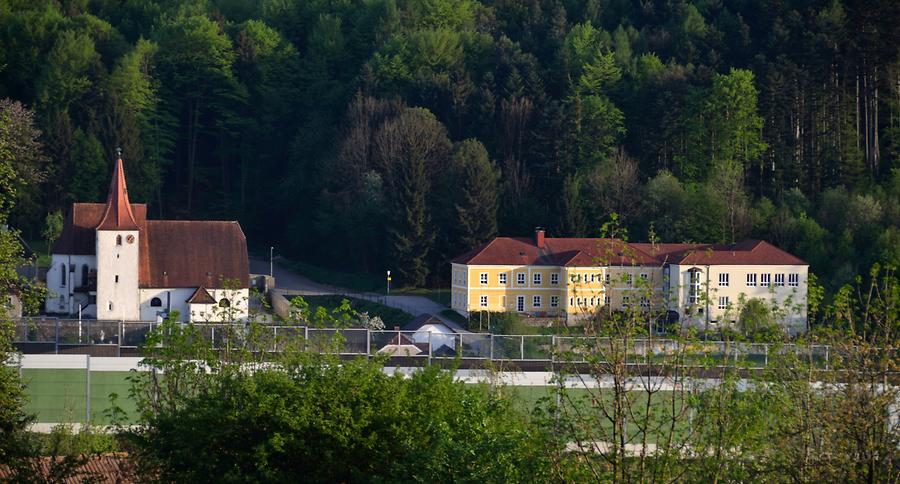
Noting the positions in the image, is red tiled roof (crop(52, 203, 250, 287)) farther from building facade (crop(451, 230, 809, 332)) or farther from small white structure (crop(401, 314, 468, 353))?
small white structure (crop(401, 314, 468, 353))

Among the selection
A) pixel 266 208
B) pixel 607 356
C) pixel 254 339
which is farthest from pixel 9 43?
pixel 607 356

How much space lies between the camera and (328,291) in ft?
217

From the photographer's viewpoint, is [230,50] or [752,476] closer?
[752,476]

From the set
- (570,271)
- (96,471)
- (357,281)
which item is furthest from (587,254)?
(96,471)

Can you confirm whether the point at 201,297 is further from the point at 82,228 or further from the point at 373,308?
the point at 373,308

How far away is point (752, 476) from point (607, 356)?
185 cm

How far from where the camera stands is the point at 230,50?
8244 centimetres

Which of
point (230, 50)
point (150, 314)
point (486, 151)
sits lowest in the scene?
point (150, 314)

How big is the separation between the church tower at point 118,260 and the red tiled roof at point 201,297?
6.38 feet

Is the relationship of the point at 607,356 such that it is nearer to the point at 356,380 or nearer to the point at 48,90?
the point at 356,380

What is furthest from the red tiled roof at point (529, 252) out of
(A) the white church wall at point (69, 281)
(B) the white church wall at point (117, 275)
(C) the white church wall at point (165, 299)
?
(A) the white church wall at point (69, 281)

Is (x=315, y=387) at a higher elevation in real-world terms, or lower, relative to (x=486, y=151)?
lower

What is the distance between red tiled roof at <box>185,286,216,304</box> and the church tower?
1.94 m

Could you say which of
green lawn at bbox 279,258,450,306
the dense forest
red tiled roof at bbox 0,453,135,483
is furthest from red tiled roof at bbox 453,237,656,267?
red tiled roof at bbox 0,453,135,483
